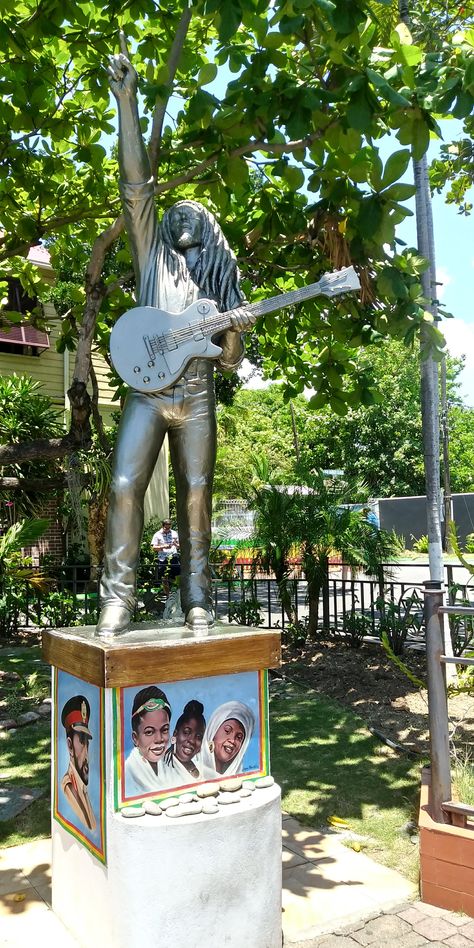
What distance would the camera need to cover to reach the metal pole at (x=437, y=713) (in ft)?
11.6

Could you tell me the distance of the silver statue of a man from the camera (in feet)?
10.9

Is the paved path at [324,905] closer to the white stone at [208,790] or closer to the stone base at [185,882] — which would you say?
the stone base at [185,882]

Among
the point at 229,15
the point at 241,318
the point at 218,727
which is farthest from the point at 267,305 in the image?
the point at 218,727

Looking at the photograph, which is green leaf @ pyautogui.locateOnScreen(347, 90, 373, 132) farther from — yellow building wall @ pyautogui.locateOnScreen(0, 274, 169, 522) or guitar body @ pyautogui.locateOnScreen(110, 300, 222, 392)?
yellow building wall @ pyautogui.locateOnScreen(0, 274, 169, 522)

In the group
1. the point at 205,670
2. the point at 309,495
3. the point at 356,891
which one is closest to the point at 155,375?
the point at 205,670

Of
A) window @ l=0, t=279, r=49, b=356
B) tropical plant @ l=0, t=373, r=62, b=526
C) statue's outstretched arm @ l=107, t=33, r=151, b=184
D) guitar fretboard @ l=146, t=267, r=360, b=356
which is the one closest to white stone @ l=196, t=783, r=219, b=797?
guitar fretboard @ l=146, t=267, r=360, b=356

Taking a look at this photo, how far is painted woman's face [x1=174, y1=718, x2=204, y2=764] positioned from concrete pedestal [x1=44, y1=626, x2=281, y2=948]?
0.08 metres

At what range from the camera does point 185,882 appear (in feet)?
9.32

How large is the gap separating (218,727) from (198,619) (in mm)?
483

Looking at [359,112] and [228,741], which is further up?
[359,112]

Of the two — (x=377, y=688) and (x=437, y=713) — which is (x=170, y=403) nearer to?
(x=437, y=713)

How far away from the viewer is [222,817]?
294cm

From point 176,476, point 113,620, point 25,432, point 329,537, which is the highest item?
point 25,432

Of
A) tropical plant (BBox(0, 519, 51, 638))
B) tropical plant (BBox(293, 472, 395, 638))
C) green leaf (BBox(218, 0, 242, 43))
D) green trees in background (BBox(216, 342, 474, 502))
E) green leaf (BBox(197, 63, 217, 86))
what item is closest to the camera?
green leaf (BBox(218, 0, 242, 43))
